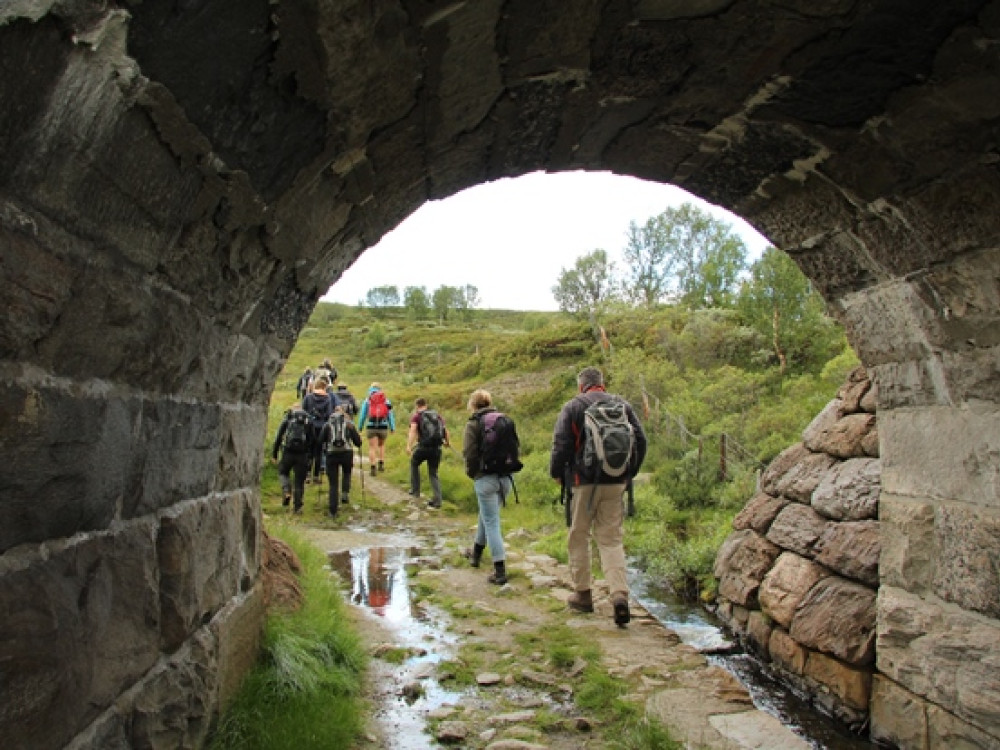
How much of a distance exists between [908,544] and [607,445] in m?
1.96

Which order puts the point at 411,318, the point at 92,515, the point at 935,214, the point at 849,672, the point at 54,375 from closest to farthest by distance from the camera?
the point at 54,375 → the point at 92,515 → the point at 935,214 → the point at 849,672 → the point at 411,318

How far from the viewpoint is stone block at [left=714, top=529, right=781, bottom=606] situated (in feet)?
17.3

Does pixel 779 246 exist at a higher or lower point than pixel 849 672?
higher

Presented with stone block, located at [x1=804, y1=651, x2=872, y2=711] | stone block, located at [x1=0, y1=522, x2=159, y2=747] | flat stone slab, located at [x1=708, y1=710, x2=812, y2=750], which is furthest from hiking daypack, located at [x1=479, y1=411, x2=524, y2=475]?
stone block, located at [x1=0, y1=522, x2=159, y2=747]

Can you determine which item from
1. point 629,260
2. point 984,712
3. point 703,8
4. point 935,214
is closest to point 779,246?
point 935,214

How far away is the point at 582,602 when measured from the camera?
17.1 ft

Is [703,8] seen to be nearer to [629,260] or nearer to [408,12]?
[408,12]

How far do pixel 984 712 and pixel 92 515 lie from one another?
342 cm

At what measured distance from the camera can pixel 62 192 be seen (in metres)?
1.33

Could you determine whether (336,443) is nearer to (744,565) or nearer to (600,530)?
(600,530)

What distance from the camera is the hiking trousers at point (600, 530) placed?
5020 mm

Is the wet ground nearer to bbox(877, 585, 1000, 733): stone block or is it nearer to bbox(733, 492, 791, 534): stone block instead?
bbox(877, 585, 1000, 733): stone block

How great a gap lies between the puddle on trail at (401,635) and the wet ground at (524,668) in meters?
Result: 0.01

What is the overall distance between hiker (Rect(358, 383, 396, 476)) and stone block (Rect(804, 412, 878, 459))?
7585 mm
